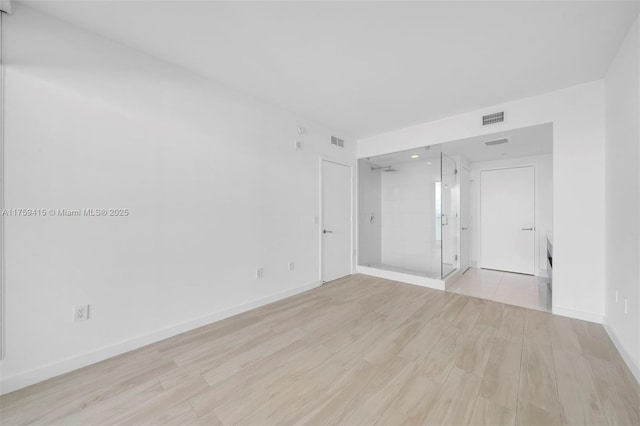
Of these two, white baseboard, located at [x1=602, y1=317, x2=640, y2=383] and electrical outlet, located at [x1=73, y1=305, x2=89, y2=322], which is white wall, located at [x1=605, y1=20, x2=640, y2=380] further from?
electrical outlet, located at [x1=73, y1=305, x2=89, y2=322]

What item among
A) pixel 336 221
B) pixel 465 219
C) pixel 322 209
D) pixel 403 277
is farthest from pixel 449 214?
pixel 322 209

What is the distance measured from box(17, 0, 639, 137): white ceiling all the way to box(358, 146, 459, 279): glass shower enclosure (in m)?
1.68

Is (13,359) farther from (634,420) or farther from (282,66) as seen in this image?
(634,420)

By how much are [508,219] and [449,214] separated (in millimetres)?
1326

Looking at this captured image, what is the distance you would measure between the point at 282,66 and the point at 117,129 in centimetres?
161

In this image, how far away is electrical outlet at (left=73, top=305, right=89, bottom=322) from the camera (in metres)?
1.89

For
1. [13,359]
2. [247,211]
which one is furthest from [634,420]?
[13,359]

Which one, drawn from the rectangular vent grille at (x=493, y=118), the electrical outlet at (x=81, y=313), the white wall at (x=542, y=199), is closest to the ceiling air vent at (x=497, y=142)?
the rectangular vent grille at (x=493, y=118)

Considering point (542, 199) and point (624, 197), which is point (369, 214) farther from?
point (624, 197)

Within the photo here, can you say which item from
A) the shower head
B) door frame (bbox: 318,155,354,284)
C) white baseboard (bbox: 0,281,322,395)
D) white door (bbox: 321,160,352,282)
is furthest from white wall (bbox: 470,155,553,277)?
white baseboard (bbox: 0,281,322,395)

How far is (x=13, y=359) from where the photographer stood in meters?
1.66

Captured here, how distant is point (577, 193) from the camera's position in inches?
106

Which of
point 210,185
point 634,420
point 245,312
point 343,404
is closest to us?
point 634,420

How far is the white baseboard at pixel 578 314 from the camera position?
8.54 ft
